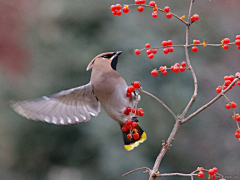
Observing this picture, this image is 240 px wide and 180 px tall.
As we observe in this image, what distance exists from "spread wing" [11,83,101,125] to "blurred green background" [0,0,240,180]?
2.45ft

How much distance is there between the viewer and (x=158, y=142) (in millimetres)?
1906

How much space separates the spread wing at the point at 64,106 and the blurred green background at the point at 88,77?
2.45 ft

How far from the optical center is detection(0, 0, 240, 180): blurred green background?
191 cm

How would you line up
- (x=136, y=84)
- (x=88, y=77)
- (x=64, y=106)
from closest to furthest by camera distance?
(x=136, y=84) → (x=64, y=106) → (x=88, y=77)

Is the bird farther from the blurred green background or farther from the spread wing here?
the blurred green background

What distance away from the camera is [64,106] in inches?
44.1

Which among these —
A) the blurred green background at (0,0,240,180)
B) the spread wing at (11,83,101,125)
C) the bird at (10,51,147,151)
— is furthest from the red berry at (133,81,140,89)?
the blurred green background at (0,0,240,180)

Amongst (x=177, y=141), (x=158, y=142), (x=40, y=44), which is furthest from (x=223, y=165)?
(x=40, y=44)

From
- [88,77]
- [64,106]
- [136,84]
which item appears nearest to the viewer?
[136,84]

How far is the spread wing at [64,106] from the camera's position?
100cm

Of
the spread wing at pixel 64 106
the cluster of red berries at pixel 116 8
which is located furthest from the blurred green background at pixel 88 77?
the cluster of red berries at pixel 116 8

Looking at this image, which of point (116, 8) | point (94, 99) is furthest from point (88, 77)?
point (116, 8)

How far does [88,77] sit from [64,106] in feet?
2.67

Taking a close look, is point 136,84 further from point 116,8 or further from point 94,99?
point 94,99
